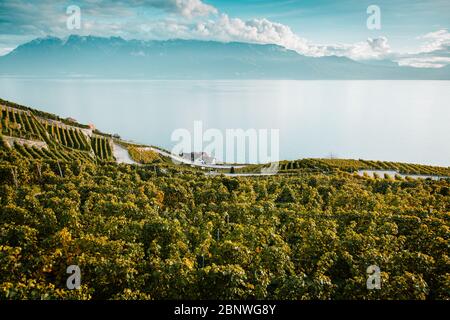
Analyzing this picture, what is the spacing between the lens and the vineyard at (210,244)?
1098 cm

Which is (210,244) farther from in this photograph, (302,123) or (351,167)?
(302,123)

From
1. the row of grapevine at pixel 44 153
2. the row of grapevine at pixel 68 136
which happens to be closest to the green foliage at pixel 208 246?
the row of grapevine at pixel 44 153

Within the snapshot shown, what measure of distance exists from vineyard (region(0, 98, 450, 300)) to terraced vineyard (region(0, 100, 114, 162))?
44.9 ft

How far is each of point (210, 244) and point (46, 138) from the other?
129 ft

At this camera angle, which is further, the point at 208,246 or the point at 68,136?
the point at 68,136

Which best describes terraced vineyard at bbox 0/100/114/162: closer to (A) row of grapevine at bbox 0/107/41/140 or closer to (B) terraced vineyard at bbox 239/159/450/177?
(A) row of grapevine at bbox 0/107/41/140

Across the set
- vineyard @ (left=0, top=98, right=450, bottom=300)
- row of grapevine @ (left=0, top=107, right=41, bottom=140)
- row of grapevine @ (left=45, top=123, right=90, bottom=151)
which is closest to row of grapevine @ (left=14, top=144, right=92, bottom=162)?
row of grapevine @ (left=0, top=107, right=41, bottom=140)

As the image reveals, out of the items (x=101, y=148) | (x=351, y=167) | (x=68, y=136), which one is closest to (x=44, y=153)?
(x=68, y=136)

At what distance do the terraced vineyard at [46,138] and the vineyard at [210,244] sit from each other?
13.7 m

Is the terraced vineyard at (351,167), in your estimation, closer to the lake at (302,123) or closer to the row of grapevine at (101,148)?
the row of grapevine at (101,148)

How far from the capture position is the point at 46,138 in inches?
1821

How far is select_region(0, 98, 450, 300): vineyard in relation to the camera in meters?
11.0
